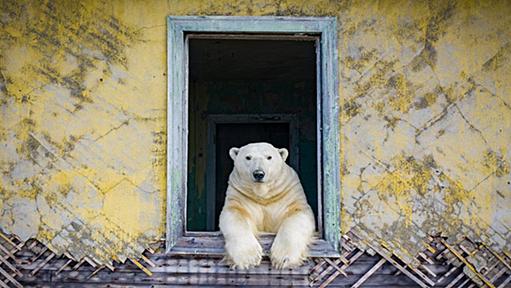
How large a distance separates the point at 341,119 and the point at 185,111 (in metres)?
0.82

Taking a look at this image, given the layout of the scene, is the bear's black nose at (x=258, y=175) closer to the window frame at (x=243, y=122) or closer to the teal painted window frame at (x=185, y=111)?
the teal painted window frame at (x=185, y=111)

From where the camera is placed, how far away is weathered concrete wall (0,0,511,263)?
137 inches

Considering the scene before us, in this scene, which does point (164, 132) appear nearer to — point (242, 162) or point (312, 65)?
point (242, 162)

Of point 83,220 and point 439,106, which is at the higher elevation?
point 439,106

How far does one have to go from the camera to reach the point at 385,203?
349 centimetres

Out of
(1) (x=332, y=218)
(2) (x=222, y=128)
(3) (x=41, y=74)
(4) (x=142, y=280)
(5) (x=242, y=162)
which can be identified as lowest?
(4) (x=142, y=280)

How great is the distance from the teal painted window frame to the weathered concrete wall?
0.05 meters

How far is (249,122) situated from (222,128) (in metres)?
0.30

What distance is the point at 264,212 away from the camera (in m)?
3.78

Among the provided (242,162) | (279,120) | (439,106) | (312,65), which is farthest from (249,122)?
(439,106)

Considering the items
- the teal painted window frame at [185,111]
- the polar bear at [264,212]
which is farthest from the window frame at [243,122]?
the teal painted window frame at [185,111]

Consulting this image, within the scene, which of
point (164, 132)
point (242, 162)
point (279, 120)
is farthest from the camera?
point (279, 120)

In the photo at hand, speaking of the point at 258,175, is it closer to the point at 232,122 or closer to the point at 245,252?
the point at 245,252

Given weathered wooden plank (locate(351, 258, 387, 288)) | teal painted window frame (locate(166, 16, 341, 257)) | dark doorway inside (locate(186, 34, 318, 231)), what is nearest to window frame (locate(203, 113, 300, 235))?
dark doorway inside (locate(186, 34, 318, 231))
